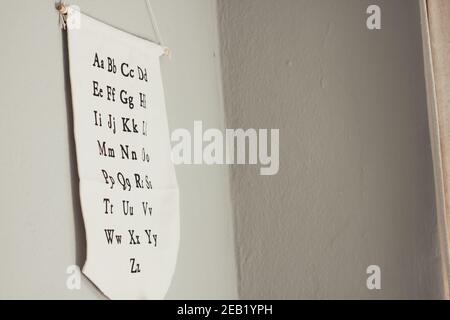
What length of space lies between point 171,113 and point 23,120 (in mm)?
540

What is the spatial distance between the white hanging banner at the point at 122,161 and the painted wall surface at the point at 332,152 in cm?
35

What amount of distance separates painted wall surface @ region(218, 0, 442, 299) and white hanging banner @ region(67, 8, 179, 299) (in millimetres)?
349

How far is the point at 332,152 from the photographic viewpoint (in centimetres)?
184

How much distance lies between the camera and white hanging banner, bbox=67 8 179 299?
1.40m

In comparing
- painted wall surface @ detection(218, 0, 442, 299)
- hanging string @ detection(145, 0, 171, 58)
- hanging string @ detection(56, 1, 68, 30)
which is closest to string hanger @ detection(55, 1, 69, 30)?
hanging string @ detection(56, 1, 68, 30)

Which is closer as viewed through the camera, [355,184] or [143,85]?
[143,85]

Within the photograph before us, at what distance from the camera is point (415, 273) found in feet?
5.56

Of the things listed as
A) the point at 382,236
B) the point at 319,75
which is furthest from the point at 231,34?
the point at 382,236

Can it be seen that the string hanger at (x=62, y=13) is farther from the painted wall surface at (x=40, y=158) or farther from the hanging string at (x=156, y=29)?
the hanging string at (x=156, y=29)

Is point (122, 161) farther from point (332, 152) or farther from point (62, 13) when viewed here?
point (332, 152)

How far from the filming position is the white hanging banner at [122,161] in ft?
4.60

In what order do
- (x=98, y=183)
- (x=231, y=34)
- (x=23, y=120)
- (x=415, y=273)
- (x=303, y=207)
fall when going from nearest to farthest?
(x=23, y=120) < (x=98, y=183) < (x=415, y=273) < (x=303, y=207) < (x=231, y=34)
